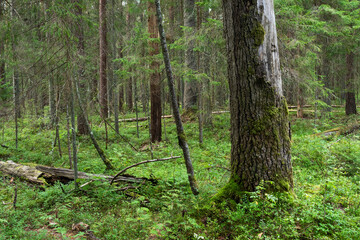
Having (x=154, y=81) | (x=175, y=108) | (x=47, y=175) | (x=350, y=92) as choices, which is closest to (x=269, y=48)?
(x=175, y=108)

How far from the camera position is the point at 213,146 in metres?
9.34

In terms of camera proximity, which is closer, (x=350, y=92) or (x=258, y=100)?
(x=258, y=100)

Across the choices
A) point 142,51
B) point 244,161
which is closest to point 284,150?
point 244,161

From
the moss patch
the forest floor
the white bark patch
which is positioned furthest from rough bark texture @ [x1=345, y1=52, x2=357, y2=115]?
the moss patch

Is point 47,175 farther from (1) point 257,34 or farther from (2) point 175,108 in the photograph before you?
(1) point 257,34

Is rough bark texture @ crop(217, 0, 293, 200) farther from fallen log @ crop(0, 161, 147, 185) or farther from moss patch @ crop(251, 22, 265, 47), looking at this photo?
fallen log @ crop(0, 161, 147, 185)

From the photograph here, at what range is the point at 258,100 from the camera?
338cm

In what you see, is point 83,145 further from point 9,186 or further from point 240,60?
point 240,60

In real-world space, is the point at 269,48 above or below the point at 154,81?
below

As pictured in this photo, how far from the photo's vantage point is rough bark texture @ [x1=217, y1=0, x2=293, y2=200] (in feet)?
11.0

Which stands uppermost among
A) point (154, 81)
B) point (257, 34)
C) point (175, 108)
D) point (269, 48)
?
point (154, 81)

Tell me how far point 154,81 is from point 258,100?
7.38 meters

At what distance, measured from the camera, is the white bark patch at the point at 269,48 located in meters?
3.37

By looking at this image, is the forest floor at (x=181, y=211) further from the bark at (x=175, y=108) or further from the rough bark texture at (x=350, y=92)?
the rough bark texture at (x=350, y=92)
